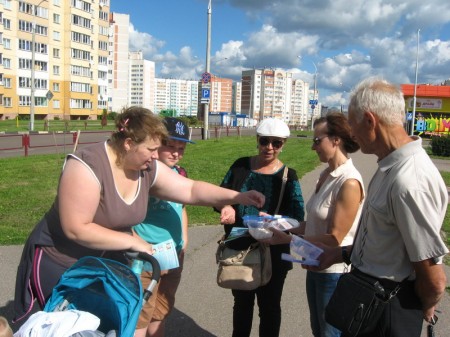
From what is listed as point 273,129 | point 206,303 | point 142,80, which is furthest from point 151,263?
point 142,80

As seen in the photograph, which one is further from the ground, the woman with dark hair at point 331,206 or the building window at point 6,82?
the building window at point 6,82

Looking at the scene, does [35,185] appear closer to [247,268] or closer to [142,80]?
[247,268]

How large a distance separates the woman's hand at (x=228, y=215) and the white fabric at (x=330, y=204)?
2.09ft

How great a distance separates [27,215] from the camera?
7.53 m

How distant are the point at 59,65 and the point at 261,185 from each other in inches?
2767

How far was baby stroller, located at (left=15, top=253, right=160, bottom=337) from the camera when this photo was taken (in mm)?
2141

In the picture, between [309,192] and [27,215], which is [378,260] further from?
[309,192]

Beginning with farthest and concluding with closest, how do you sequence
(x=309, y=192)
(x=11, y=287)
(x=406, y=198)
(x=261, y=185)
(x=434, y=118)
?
(x=434, y=118) < (x=309, y=192) < (x=11, y=287) < (x=261, y=185) < (x=406, y=198)

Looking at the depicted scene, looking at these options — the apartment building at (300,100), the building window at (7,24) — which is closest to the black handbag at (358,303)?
the building window at (7,24)

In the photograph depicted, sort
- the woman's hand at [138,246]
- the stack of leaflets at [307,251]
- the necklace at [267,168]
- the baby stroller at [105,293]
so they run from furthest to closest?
the necklace at [267,168] → the stack of leaflets at [307,251] → the woman's hand at [138,246] → the baby stroller at [105,293]

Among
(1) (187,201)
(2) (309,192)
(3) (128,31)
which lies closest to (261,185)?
(1) (187,201)

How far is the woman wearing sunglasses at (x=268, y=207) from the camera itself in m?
3.39

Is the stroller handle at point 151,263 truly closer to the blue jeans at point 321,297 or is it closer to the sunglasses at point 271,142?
the blue jeans at point 321,297

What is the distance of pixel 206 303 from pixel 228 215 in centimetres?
148
